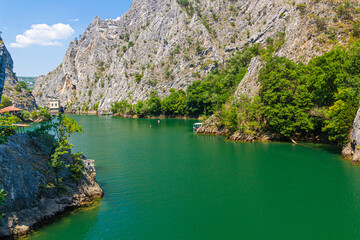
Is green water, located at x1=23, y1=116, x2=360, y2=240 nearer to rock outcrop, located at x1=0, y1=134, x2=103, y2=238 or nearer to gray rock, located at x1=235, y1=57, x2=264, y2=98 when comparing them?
rock outcrop, located at x1=0, y1=134, x2=103, y2=238

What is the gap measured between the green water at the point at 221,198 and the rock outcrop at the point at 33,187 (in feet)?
4.65

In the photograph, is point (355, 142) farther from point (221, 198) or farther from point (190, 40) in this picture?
point (190, 40)

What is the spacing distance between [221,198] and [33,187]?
19.4 meters

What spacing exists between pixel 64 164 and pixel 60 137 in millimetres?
3649

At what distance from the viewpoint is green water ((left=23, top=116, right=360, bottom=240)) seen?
20.5 metres

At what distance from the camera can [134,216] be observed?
75.4ft

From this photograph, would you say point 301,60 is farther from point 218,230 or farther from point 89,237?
point 89,237

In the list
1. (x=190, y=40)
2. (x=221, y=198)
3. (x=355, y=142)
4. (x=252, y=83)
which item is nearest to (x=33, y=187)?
(x=221, y=198)

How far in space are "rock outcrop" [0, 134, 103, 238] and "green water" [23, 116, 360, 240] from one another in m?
1.42

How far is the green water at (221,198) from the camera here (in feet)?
67.2

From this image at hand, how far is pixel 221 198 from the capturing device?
2700 centimetres

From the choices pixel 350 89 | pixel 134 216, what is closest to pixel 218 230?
pixel 134 216

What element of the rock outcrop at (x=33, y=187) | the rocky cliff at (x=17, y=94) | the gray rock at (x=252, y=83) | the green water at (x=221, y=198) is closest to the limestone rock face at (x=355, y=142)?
the green water at (x=221, y=198)

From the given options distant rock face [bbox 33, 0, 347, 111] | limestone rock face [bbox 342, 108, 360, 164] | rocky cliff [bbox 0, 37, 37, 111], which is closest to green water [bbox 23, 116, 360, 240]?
limestone rock face [bbox 342, 108, 360, 164]
